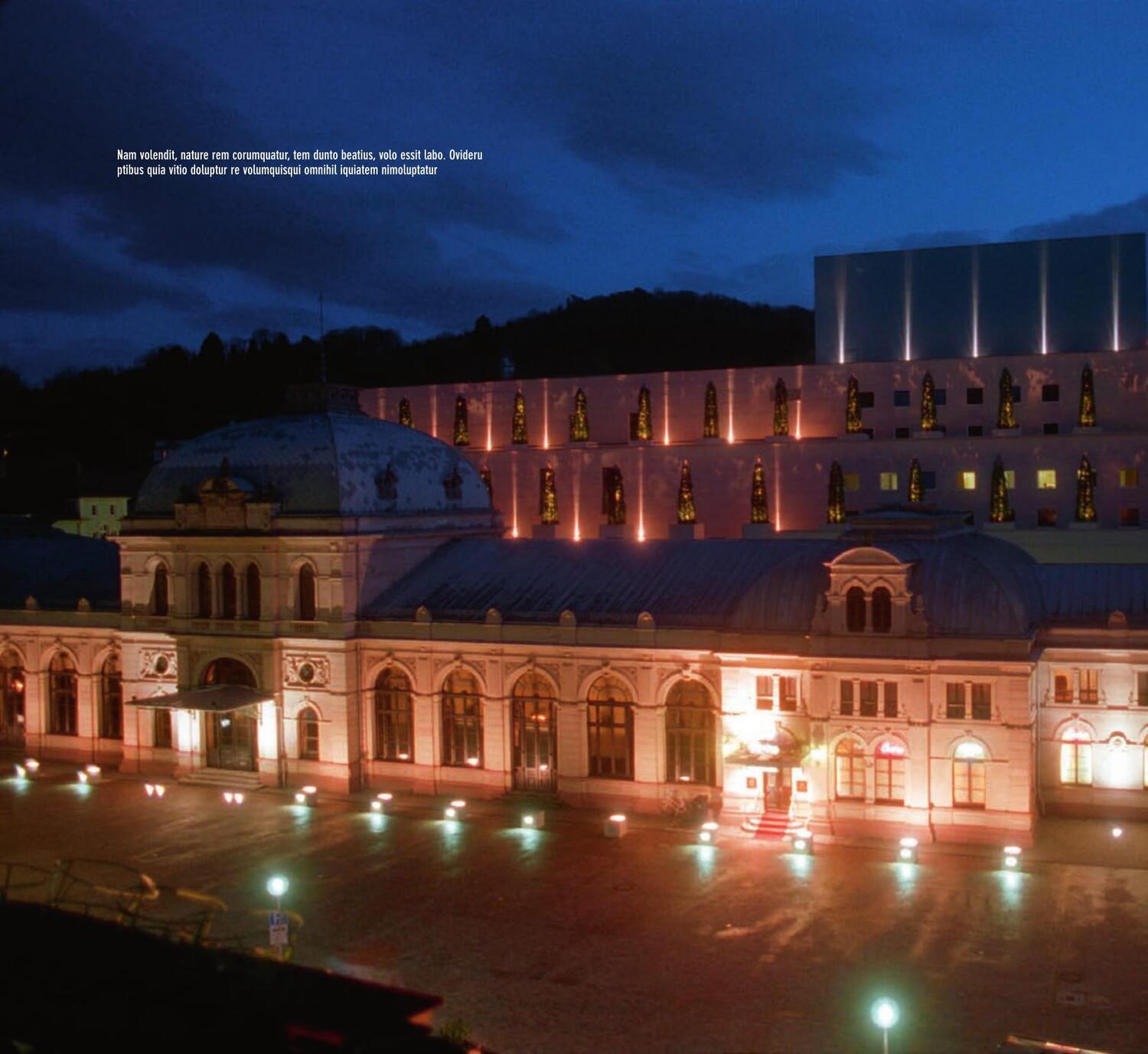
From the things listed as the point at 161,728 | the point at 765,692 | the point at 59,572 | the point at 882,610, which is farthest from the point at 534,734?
the point at 59,572

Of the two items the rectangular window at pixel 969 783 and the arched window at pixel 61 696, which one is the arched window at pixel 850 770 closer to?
the rectangular window at pixel 969 783

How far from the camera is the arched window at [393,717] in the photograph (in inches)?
2073

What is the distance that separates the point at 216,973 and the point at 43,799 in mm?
41038

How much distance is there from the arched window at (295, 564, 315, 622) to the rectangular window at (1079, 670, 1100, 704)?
98.7 feet

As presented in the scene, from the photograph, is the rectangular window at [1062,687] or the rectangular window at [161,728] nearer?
the rectangular window at [1062,687]

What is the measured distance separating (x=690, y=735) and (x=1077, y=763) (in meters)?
13.8

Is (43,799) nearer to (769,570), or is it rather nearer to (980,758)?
(769,570)

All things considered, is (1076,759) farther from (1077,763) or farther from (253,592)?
(253,592)

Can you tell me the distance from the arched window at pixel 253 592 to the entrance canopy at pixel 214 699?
10.3 feet

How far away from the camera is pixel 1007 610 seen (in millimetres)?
43219

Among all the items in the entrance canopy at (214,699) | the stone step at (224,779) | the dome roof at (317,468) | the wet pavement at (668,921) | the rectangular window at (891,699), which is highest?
the dome roof at (317,468)

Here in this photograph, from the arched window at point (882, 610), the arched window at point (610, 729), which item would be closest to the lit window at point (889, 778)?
the arched window at point (882, 610)

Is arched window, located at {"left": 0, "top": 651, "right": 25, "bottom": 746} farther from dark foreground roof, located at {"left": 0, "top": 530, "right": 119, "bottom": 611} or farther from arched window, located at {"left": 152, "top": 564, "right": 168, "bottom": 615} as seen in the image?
arched window, located at {"left": 152, "top": 564, "right": 168, "bottom": 615}

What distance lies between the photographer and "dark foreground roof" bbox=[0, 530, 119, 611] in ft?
208
